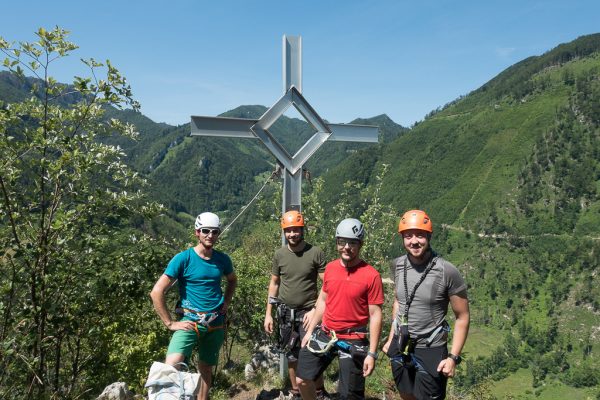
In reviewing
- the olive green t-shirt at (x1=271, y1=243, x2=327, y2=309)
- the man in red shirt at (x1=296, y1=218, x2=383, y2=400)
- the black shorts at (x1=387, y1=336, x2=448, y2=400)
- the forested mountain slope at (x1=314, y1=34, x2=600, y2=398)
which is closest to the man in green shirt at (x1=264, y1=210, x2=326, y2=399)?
the olive green t-shirt at (x1=271, y1=243, x2=327, y2=309)

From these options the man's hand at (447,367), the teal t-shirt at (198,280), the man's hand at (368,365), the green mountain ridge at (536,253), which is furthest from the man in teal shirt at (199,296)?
the green mountain ridge at (536,253)

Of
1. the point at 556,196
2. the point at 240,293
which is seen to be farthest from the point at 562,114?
the point at 240,293

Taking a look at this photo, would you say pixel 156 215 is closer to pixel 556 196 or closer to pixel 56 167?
pixel 56 167

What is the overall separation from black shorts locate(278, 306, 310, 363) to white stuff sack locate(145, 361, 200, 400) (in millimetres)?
1650

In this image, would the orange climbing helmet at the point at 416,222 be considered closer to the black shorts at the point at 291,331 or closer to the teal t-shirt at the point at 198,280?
the black shorts at the point at 291,331

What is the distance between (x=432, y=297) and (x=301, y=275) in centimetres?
178

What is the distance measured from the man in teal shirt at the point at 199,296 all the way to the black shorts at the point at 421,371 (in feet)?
6.53

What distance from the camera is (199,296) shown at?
4.74m

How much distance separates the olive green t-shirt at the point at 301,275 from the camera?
5.25 m

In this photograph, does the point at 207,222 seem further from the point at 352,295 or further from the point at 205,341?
the point at 352,295

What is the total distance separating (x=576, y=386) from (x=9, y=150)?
138 m

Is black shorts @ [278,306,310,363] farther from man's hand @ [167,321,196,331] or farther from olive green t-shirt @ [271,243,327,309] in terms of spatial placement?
man's hand @ [167,321,196,331]

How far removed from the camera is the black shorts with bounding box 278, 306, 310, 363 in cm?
527

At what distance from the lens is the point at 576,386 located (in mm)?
109875
